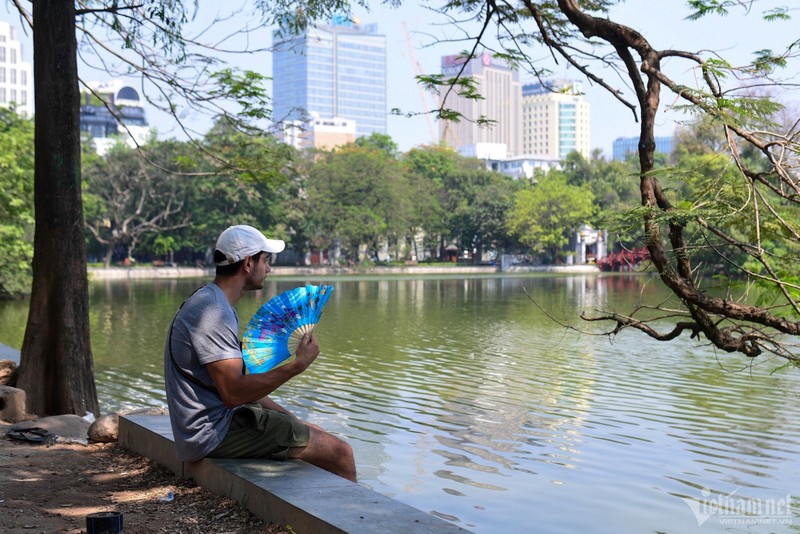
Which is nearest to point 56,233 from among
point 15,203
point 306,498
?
point 306,498

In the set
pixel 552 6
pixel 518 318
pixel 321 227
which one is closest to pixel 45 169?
pixel 552 6

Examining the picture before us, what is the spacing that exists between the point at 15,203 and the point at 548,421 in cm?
1724

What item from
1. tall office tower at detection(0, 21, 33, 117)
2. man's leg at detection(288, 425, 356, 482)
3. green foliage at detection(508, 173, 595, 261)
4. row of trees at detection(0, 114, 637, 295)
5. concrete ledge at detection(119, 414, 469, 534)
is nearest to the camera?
concrete ledge at detection(119, 414, 469, 534)

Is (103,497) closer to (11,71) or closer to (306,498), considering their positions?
(306,498)

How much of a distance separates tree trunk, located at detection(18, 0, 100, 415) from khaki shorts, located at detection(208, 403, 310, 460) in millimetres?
4224

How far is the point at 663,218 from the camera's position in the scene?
5.04 m

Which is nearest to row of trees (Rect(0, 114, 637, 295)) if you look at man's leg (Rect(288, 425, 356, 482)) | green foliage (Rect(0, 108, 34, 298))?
green foliage (Rect(0, 108, 34, 298))

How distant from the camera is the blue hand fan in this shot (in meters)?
4.12

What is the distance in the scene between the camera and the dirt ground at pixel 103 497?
4.18 m

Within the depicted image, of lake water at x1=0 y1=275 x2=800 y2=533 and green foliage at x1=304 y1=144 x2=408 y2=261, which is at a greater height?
green foliage at x1=304 y1=144 x2=408 y2=261

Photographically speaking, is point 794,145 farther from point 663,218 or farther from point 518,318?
point 518,318

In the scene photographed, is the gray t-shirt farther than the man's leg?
No

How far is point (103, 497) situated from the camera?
15.7 feet

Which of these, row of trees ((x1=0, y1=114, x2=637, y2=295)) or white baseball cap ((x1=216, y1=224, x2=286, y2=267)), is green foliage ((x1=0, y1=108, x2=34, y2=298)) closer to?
row of trees ((x1=0, y1=114, x2=637, y2=295))
